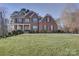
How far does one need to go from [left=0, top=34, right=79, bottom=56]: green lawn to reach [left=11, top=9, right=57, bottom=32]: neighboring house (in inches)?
2.9

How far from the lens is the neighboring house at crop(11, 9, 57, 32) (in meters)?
2.47

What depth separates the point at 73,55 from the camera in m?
2.41

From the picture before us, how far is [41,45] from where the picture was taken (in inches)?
96.3

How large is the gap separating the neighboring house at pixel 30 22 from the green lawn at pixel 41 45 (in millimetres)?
73

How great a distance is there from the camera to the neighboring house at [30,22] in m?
2.47

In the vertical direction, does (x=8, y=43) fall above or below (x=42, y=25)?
below

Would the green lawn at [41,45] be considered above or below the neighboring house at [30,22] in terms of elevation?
below

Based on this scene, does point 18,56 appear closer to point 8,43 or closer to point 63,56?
point 8,43

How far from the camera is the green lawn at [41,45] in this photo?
2.43m

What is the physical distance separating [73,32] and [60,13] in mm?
207

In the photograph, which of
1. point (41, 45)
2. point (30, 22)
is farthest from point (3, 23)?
point (41, 45)

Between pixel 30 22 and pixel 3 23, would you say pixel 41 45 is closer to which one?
pixel 30 22

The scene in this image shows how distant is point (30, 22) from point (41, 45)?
0.77ft

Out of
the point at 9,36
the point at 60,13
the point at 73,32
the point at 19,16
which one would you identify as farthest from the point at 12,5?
the point at 73,32
